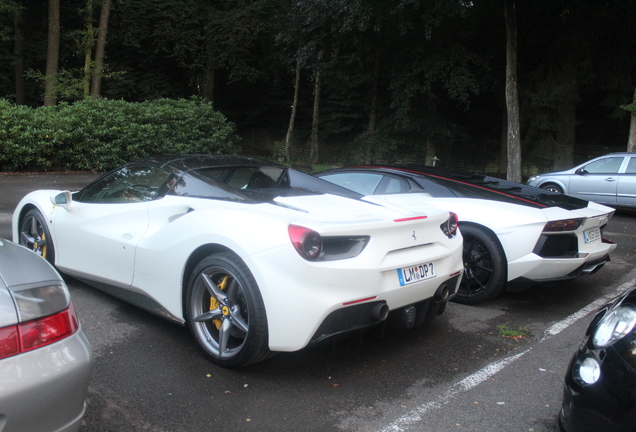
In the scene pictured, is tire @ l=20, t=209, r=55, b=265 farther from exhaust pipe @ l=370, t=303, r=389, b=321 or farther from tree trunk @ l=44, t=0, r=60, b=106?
tree trunk @ l=44, t=0, r=60, b=106

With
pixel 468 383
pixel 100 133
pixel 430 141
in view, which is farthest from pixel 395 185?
pixel 430 141

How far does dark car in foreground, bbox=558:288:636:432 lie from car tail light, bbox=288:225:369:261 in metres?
1.33

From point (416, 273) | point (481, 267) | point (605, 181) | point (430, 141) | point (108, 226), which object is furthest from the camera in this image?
point (430, 141)

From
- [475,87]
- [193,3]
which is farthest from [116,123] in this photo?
[193,3]

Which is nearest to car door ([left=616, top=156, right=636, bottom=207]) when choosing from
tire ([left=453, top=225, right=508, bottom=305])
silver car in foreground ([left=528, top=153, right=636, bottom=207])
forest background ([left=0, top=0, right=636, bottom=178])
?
silver car in foreground ([left=528, top=153, right=636, bottom=207])

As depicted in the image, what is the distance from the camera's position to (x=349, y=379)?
343 cm

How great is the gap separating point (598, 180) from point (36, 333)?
41.7 ft

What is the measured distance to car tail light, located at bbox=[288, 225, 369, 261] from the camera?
312 cm

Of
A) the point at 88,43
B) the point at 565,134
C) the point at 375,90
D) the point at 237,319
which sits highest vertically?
the point at 88,43

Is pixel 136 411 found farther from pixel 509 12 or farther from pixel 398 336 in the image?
pixel 509 12

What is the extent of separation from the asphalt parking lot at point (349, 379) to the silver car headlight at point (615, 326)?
0.77 m

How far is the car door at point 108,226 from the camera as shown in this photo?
416cm

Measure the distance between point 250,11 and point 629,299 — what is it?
28627mm

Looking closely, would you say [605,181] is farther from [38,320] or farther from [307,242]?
[38,320]
